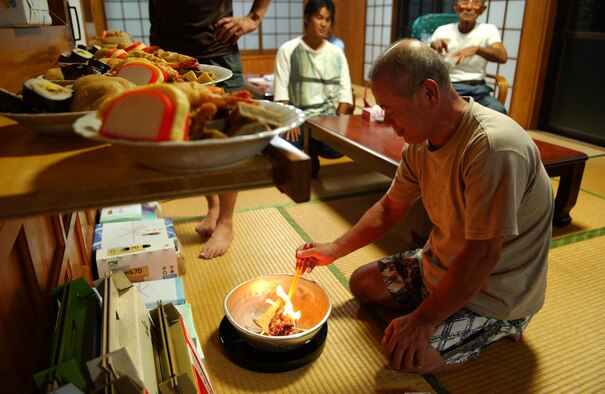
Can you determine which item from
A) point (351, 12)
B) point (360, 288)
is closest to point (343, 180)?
point (360, 288)

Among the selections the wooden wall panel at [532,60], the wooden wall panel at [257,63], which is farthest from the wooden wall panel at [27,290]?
the wooden wall panel at [257,63]

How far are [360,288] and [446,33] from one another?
10.6 feet

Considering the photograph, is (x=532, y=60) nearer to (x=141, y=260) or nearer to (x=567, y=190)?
(x=567, y=190)

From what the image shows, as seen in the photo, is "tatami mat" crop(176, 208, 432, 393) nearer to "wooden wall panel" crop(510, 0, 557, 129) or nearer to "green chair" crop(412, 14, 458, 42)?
"green chair" crop(412, 14, 458, 42)

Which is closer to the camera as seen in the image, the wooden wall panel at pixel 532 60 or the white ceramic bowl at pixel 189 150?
the white ceramic bowl at pixel 189 150

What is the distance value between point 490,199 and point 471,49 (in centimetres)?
299

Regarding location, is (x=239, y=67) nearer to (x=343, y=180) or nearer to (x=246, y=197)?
(x=246, y=197)

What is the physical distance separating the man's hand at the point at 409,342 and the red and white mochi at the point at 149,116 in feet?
3.89

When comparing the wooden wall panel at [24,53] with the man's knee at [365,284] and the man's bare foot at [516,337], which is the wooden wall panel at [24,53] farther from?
the man's bare foot at [516,337]

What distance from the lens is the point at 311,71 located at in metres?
3.82

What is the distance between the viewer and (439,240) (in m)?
1.68

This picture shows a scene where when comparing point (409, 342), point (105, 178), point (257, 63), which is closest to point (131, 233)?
point (409, 342)

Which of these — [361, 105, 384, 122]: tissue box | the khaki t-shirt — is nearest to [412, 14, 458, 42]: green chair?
[361, 105, 384, 122]: tissue box

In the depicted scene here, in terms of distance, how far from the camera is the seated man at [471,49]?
392 cm
